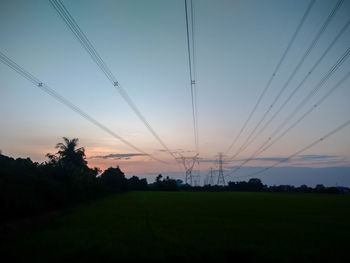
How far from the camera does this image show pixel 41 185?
28.0m

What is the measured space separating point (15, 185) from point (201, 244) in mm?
17302

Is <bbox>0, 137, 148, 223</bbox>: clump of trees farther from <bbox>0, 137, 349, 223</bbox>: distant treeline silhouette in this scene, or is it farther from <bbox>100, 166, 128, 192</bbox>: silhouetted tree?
<bbox>100, 166, 128, 192</bbox>: silhouetted tree

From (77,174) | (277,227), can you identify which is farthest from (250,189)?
(277,227)

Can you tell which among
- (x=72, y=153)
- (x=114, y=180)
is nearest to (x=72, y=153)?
(x=72, y=153)

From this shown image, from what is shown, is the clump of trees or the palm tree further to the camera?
the palm tree

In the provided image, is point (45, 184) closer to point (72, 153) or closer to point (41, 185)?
point (41, 185)

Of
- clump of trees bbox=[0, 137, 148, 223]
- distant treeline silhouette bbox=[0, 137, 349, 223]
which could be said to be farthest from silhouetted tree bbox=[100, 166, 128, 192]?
clump of trees bbox=[0, 137, 148, 223]

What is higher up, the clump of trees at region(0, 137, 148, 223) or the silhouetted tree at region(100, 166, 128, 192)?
the silhouetted tree at region(100, 166, 128, 192)

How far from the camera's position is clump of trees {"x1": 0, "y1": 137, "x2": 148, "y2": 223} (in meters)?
20.0

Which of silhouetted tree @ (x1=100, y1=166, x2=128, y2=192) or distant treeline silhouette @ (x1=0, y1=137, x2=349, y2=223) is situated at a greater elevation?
silhouetted tree @ (x1=100, y1=166, x2=128, y2=192)

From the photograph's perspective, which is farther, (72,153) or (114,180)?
(114,180)

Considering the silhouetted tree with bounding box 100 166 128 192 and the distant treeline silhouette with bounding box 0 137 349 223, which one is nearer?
the distant treeline silhouette with bounding box 0 137 349 223

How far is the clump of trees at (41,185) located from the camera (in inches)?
787

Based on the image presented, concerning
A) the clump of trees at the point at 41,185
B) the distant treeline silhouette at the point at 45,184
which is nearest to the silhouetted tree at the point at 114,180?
the distant treeline silhouette at the point at 45,184
